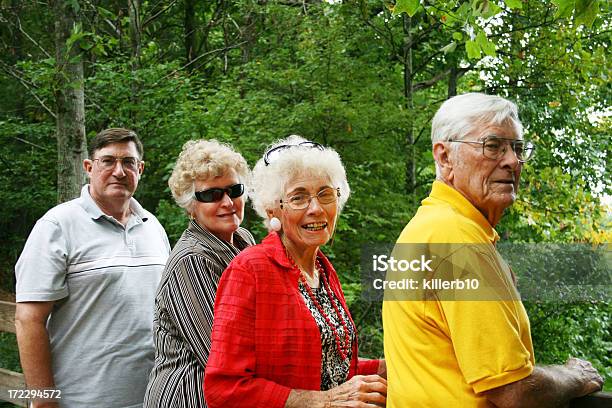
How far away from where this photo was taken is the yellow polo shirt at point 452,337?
1494 millimetres

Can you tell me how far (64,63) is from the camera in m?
4.79

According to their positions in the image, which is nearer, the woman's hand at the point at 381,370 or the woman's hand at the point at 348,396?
the woman's hand at the point at 348,396

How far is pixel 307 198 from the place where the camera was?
2.15m

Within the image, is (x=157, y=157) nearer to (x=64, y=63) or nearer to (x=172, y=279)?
(x=64, y=63)

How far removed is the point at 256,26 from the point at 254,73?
2225mm

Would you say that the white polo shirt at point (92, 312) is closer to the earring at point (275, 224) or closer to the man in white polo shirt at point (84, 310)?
the man in white polo shirt at point (84, 310)

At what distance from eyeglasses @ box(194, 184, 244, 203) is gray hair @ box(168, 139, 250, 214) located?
36 millimetres

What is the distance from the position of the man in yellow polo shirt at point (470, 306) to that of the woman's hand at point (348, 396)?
0.56 ft

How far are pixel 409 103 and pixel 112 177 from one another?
475 centimetres

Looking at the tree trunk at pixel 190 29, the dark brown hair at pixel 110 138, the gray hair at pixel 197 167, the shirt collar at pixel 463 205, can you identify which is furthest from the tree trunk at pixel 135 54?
the shirt collar at pixel 463 205

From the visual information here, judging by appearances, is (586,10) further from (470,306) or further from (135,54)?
(135,54)

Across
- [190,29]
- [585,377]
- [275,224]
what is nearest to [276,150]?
[275,224]

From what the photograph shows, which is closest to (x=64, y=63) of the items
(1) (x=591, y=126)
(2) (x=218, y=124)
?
(2) (x=218, y=124)

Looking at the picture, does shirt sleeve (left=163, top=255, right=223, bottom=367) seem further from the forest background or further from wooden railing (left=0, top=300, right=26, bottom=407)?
the forest background
